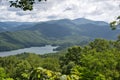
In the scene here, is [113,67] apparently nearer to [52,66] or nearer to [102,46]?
[102,46]

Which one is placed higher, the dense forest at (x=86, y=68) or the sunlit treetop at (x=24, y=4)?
the sunlit treetop at (x=24, y=4)

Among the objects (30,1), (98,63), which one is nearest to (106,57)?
(98,63)

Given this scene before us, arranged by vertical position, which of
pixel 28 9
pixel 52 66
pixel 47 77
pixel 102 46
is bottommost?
pixel 52 66

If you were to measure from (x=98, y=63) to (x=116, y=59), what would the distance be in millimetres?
8037

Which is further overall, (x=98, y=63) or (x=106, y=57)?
(x=106, y=57)

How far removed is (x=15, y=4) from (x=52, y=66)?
13143 cm

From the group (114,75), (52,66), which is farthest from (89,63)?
(52,66)

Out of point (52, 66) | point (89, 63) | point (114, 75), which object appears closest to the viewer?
point (89, 63)

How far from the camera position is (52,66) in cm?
13925

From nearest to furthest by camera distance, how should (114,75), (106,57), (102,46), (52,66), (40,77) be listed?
1. (40,77)
2. (114,75)
3. (106,57)
4. (102,46)
5. (52,66)

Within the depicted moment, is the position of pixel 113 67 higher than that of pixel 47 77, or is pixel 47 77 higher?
pixel 47 77

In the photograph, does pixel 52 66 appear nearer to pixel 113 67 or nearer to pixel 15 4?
pixel 113 67

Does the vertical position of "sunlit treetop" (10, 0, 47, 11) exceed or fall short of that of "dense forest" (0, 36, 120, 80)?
it exceeds it

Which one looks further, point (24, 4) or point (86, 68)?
point (86, 68)
